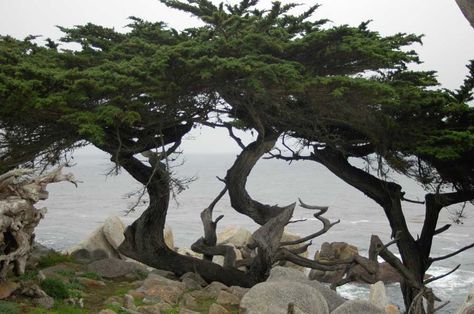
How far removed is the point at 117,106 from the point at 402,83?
190 inches

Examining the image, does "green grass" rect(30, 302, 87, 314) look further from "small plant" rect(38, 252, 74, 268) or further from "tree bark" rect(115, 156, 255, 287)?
"tree bark" rect(115, 156, 255, 287)

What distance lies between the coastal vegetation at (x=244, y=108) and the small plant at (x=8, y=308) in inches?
36.5

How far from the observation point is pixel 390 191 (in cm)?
1032

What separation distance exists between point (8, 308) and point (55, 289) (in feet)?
3.36

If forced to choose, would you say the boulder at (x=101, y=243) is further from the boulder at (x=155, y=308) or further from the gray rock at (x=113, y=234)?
the boulder at (x=155, y=308)

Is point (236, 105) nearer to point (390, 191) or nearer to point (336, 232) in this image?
Answer: point (390, 191)

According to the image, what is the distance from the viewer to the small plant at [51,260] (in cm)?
880

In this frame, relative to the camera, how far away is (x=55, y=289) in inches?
262

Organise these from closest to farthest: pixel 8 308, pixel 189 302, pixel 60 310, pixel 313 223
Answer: pixel 8 308, pixel 60 310, pixel 189 302, pixel 313 223

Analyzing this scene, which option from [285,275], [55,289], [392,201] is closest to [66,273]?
[55,289]

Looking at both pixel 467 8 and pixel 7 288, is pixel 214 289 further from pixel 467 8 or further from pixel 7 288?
pixel 467 8

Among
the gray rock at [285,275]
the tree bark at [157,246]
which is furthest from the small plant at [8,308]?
the gray rock at [285,275]

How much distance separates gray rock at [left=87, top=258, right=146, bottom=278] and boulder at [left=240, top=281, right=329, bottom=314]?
3196 millimetres

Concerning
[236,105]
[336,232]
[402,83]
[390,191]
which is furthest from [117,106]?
[336,232]
